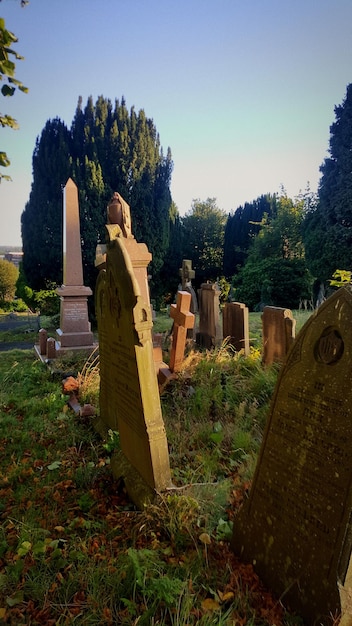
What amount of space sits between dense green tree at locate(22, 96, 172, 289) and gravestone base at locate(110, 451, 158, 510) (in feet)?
36.4

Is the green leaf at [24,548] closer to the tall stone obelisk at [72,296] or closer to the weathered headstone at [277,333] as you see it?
the weathered headstone at [277,333]

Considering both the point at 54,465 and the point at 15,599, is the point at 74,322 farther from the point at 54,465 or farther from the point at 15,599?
the point at 15,599

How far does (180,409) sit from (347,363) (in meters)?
3.44

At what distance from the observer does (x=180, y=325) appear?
6.08 metres

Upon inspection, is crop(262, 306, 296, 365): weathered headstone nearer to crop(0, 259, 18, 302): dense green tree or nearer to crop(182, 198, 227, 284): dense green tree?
crop(182, 198, 227, 284): dense green tree

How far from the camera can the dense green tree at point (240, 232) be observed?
77.0 feet

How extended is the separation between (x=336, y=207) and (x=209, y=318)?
28.8 feet

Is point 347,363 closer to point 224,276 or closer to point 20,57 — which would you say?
point 20,57

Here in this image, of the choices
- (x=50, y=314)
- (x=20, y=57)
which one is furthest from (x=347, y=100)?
(x=20, y=57)

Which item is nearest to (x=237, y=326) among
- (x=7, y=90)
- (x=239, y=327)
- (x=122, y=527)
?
(x=239, y=327)

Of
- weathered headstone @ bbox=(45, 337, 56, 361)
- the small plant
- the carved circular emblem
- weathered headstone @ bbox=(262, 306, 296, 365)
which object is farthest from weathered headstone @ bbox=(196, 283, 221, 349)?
the carved circular emblem

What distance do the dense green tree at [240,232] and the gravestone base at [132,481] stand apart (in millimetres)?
19981

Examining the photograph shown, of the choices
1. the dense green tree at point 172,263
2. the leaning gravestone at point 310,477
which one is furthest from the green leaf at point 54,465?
the dense green tree at point 172,263

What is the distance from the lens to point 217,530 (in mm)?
2623
